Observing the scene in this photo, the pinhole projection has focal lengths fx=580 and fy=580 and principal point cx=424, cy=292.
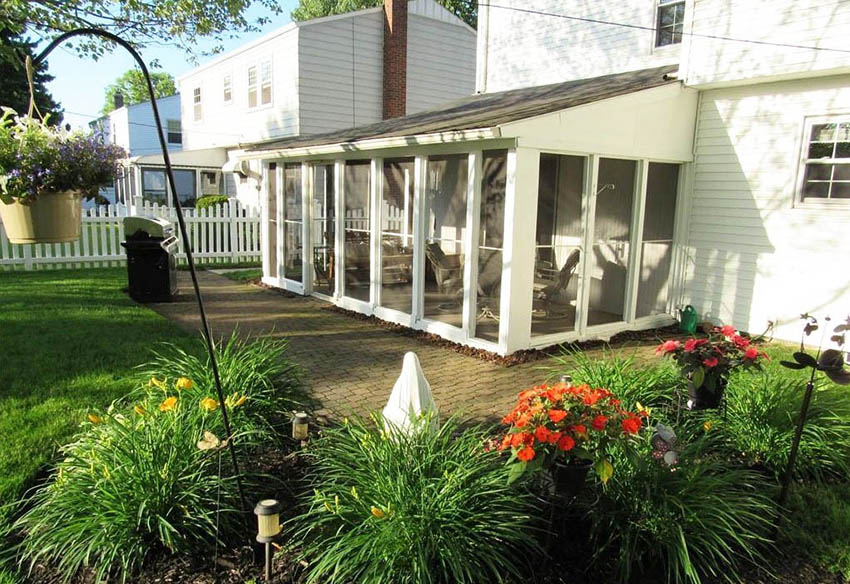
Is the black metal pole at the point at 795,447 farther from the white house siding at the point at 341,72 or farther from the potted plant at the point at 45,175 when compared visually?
the white house siding at the point at 341,72

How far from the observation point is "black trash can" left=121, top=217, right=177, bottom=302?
9.41 metres

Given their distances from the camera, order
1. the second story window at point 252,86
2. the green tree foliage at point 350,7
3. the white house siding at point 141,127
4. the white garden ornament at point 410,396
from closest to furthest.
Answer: the white garden ornament at point 410,396
the second story window at point 252,86
the white house siding at point 141,127
the green tree foliage at point 350,7

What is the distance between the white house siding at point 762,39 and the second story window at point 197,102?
19.9 meters

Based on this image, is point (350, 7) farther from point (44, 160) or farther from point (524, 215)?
point (44, 160)

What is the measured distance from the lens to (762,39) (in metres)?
7.49

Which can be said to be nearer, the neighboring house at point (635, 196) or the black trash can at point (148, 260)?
the neighboring house at point (635, 196)

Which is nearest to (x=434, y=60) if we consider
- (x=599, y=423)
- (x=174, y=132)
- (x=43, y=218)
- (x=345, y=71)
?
(x=345, y=71)

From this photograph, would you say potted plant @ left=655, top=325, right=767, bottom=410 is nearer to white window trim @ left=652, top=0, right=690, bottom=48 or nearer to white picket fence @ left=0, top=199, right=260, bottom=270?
white window trim @ left=652, top=0, right=690, bottom=48

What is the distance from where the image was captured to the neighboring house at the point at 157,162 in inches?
864

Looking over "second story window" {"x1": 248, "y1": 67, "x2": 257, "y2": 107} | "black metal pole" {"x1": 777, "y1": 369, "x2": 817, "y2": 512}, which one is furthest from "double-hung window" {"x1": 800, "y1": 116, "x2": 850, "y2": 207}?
"second story window" {"x1": 248, "y1": 67, "x2": 257, "y2": 107}

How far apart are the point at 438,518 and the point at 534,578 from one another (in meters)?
0.58

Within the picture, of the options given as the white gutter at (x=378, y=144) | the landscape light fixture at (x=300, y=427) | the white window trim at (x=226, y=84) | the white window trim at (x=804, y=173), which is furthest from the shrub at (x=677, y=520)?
the white window trim at (x=226, y=84)

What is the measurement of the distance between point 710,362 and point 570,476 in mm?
1616

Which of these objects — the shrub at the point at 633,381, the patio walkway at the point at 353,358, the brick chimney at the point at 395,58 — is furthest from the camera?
→ the brick chimney at the point at 395,58
